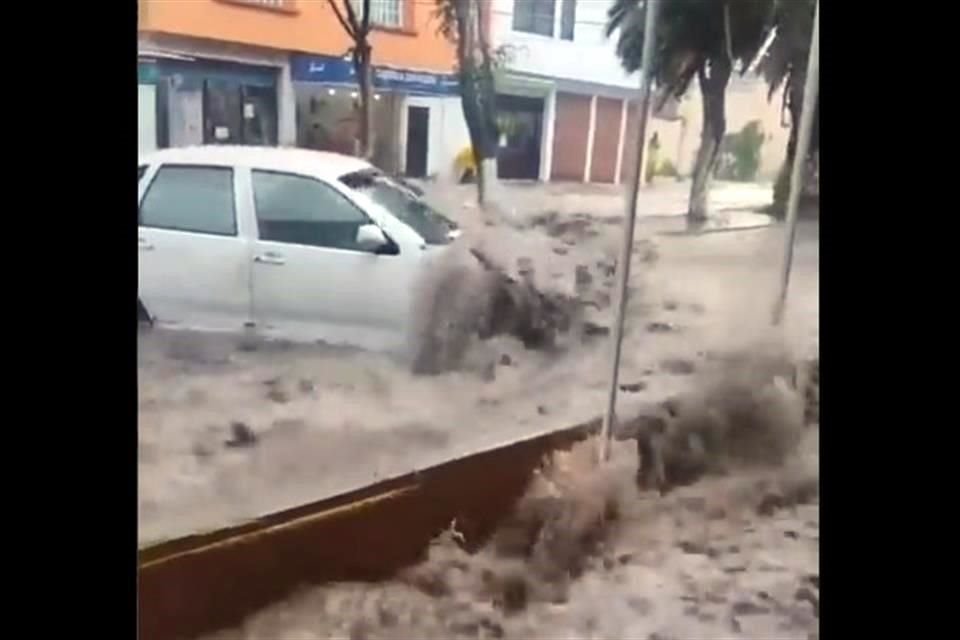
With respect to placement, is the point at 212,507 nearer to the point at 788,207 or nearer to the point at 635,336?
the point at 635,336

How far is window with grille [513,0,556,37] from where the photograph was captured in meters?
1.17

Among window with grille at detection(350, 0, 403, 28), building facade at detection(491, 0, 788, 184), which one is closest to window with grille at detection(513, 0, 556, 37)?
building facade at detection(491, 0, 788, 184)

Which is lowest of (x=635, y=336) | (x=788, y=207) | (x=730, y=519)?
(x=730, y=519)

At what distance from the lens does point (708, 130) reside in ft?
3.91

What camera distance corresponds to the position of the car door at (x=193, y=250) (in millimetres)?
1142

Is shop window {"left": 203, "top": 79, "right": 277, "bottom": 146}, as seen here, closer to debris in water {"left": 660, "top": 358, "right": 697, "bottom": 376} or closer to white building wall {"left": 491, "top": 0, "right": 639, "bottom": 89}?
white building wall {"left": 491, "top": 0, "right": 639, "bottom": 89}

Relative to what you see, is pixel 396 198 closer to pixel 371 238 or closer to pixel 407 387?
pixel 371 238

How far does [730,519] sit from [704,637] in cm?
12

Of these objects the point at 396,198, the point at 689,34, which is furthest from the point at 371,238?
the point at 689,34

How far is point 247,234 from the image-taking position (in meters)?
1.17

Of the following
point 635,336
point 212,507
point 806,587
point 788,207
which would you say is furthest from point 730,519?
point 212,507

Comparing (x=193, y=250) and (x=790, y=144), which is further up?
(x=790, y=144)

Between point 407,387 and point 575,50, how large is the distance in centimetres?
37

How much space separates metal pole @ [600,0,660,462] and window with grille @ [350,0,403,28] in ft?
0.79
